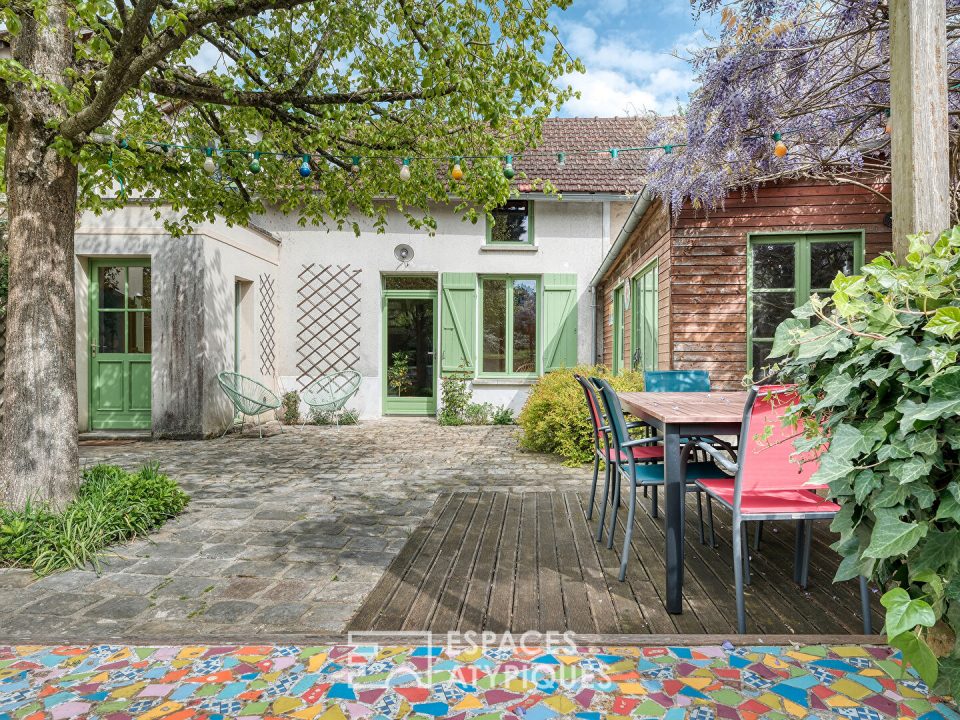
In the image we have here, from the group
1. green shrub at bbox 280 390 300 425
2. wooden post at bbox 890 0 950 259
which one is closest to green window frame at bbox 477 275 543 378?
green shrub at bbox 280 390 300 425

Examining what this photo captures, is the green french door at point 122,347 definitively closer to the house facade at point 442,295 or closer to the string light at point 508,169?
the house facade at point 442,295

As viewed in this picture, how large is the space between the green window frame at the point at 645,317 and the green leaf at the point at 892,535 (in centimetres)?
484

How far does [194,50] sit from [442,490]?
3928mm

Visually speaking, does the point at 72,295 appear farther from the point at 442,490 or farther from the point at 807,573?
the point at 807,573

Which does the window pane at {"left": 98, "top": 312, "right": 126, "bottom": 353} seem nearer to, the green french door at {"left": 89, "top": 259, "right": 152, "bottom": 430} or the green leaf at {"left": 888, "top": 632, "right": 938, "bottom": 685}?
the green french door at {"left": 89, "top": 259, "right": 152, "bottom": 430}

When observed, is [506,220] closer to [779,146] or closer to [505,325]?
[505,325]

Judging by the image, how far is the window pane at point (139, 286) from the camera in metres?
6.97

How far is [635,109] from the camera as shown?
595cm

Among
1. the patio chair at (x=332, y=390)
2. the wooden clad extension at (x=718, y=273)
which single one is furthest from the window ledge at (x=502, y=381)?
the wooden clad extension at (x=718, y=273)

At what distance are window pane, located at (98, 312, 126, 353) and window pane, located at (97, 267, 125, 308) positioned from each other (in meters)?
0.13

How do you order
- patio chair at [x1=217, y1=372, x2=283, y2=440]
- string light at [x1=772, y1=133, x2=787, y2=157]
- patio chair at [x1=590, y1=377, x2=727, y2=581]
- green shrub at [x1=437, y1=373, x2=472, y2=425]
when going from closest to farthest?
patio chair at [x1=590, y1=377, x2=727, y2=581]
string light at [x1=772, y1=133, x2=787, y2=157]
patio chair at [x1=217, y1=372, x2=283, y2=440]
green shrub at [x1=437, y1=373, x2=472, y2=425]

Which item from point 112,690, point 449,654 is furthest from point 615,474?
point 112,690

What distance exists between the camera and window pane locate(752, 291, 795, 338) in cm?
529

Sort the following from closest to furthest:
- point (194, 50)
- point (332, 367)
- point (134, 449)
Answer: point (194, 50)
point (134, 449)
point (332, 367)
